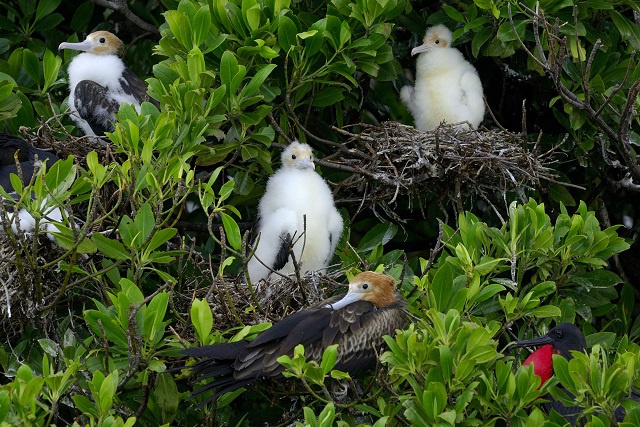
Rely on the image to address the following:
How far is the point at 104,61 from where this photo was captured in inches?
260

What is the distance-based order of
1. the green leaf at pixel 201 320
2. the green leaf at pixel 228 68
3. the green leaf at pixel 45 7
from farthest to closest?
the green leaf at pixel 45 7, the green leaf at pixel 228 68, the green leaf at pixel 201 320

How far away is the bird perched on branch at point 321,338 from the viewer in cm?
469

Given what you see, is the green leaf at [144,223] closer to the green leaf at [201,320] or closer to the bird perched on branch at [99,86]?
the green leaf at [201,320]

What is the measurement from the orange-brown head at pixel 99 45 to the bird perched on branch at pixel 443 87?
1628 millimetres

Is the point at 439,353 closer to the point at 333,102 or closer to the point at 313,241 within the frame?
the point at 313,241

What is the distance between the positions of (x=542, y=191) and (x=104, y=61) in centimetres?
241

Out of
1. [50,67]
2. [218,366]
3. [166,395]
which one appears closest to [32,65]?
[50,67]

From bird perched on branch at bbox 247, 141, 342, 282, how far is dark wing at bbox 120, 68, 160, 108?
877mm

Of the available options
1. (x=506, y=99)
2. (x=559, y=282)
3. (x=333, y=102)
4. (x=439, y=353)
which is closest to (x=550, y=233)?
(x=559, y=282)

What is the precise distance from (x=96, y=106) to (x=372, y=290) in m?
2.05

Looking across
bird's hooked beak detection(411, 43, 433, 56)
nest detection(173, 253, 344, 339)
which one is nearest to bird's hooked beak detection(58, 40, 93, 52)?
nest detection(173, 253, 344, 339)

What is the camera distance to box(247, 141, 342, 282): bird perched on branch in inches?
234

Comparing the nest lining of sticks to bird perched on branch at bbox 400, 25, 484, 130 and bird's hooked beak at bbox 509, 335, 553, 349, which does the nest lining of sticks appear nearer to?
bird's hooked beak at bbox 509, 335, 553, 349

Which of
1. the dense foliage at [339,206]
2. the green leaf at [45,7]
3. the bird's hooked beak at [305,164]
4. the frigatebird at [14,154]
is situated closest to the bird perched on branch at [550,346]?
the dense foliage at [339,206]
